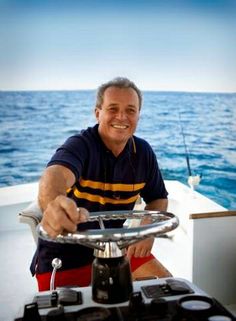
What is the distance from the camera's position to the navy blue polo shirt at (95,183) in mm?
1308

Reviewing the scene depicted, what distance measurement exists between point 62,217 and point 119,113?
0.72 meters

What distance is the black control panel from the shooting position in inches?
25.1

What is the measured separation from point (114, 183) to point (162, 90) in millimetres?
5492

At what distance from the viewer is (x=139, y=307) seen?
2.20ft

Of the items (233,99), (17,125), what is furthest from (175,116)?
(17,125)

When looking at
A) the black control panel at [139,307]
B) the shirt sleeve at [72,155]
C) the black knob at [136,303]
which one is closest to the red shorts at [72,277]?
the shirt sleeve at [72,155]

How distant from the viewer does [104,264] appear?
2.34ft

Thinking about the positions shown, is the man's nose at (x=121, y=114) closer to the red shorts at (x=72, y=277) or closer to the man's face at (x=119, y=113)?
the man's face at (x=119, y=113)

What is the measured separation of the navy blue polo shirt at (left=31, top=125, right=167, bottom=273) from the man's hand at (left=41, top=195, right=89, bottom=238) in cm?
55

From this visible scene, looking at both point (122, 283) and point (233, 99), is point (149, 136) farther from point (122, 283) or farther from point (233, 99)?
point (122, 283)

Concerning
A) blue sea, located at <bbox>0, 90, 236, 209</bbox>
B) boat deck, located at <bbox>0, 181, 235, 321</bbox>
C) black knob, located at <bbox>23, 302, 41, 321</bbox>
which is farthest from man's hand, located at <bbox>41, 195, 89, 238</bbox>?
blue sea, located at <bbox>0, 90, 236, 209</bbox>

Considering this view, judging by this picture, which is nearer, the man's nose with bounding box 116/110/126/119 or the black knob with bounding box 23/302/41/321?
the black knob with bounding box 23/302/41/321

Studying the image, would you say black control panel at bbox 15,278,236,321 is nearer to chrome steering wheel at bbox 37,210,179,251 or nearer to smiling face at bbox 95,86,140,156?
chrome steering wheel at bbox 37,210,179,251

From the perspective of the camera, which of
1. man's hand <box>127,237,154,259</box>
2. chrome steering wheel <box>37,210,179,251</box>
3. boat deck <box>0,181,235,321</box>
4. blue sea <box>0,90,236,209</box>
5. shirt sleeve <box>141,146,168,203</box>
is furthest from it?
blue sea <box>0,90,236,209</box>
